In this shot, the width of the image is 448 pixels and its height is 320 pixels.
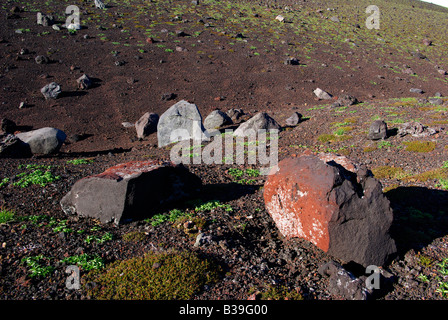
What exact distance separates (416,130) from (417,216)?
8.77 meters

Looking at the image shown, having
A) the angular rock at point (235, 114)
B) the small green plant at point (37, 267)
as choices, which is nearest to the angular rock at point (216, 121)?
the angular rock at point (235, 114)

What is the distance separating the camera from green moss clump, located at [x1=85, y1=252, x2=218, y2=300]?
627 cm

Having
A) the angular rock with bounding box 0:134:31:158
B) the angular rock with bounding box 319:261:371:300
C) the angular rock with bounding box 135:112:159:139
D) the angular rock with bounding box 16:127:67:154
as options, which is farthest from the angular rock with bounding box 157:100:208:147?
the angular rock with bounding box 319:261:371:300

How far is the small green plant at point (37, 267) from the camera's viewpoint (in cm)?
675

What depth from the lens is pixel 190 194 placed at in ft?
36.0

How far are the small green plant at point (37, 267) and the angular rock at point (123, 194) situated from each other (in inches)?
85.1

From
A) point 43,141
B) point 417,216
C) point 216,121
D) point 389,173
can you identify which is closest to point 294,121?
point 216,121

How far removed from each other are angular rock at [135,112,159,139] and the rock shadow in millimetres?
15859

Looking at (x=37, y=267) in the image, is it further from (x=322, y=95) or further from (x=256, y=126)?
(x=322, y=95)

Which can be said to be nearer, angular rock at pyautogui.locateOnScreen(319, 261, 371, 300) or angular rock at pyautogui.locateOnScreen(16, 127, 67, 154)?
angular rock at pyautogui.locateOnScreen(319, 261, 371, 300)

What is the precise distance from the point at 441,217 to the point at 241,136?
38.5ft

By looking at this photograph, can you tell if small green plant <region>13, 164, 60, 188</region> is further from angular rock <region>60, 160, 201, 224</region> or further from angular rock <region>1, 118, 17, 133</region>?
angular rock <region>1, 118, 17, 133</region>

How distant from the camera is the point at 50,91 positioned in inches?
985

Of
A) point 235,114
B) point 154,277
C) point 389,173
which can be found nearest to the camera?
point 154,277
